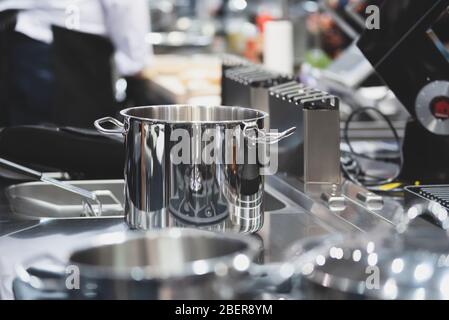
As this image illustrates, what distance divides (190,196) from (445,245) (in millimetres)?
326

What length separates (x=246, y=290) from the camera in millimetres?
850

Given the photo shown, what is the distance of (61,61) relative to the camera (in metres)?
2.74

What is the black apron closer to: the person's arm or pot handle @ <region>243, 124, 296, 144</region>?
the person's arm

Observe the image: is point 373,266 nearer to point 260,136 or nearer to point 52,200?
point 260,136

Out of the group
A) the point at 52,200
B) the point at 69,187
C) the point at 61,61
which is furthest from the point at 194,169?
the point at 61,61

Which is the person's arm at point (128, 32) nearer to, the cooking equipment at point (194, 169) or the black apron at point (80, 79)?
the black apron at point (80, 79)

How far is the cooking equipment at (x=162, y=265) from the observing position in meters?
0.77

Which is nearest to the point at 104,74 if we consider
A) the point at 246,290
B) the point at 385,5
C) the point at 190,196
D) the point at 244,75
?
the point at 244,75

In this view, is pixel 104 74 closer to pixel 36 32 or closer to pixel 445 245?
pixel 36 32

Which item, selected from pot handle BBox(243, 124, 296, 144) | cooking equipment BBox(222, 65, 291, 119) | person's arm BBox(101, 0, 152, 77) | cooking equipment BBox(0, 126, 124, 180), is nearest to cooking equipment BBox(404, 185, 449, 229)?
pot handle BBox(243, 124, 296, 144)

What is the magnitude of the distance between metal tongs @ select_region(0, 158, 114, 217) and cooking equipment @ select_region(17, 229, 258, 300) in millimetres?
366
